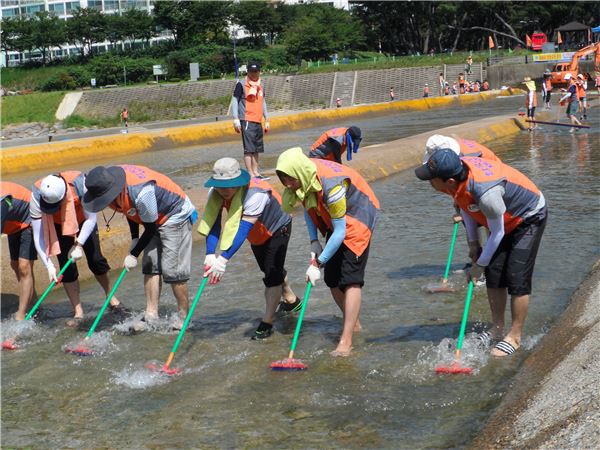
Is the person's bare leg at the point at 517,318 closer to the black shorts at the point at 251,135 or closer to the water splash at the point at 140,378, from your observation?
the water splash at the point at 140,378

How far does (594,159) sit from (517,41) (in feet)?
217

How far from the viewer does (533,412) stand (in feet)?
14.6

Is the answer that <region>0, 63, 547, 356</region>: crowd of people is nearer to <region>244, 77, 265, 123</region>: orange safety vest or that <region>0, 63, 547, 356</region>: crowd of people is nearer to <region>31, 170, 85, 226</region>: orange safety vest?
<region>31, 170, 85, 226</region>: orange safety vest

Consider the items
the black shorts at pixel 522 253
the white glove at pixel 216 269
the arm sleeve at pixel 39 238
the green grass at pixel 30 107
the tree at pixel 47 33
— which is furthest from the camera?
the tree at pixel 47 33

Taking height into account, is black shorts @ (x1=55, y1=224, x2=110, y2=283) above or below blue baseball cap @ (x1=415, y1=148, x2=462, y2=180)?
below

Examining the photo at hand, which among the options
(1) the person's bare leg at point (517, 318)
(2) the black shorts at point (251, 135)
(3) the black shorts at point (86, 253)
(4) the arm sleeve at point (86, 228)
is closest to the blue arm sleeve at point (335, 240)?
(1) the person's bare leg at point (517, 318)

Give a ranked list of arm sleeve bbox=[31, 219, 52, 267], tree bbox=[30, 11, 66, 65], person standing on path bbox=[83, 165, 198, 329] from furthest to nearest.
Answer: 1. tree bbox=[30, 11, 66, 65]
2. arm sleeve bbox=[31, 219, 52, 267]
3. person standing on path bbox=[83, 165, 198, 329]

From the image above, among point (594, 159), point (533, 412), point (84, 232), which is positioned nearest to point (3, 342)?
point (84, 232)

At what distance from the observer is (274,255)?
709 cm

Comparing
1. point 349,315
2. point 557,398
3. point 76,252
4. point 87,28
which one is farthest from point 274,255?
point 87,28

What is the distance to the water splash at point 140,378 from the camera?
629 cm

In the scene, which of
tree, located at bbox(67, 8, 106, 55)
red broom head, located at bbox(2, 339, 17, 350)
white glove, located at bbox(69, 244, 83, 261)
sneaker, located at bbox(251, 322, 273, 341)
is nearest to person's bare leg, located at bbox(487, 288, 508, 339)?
sneaker, located at bbox(251, 322, 273, 341)

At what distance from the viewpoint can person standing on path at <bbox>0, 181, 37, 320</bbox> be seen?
25.6 feet

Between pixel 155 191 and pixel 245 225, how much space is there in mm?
998
